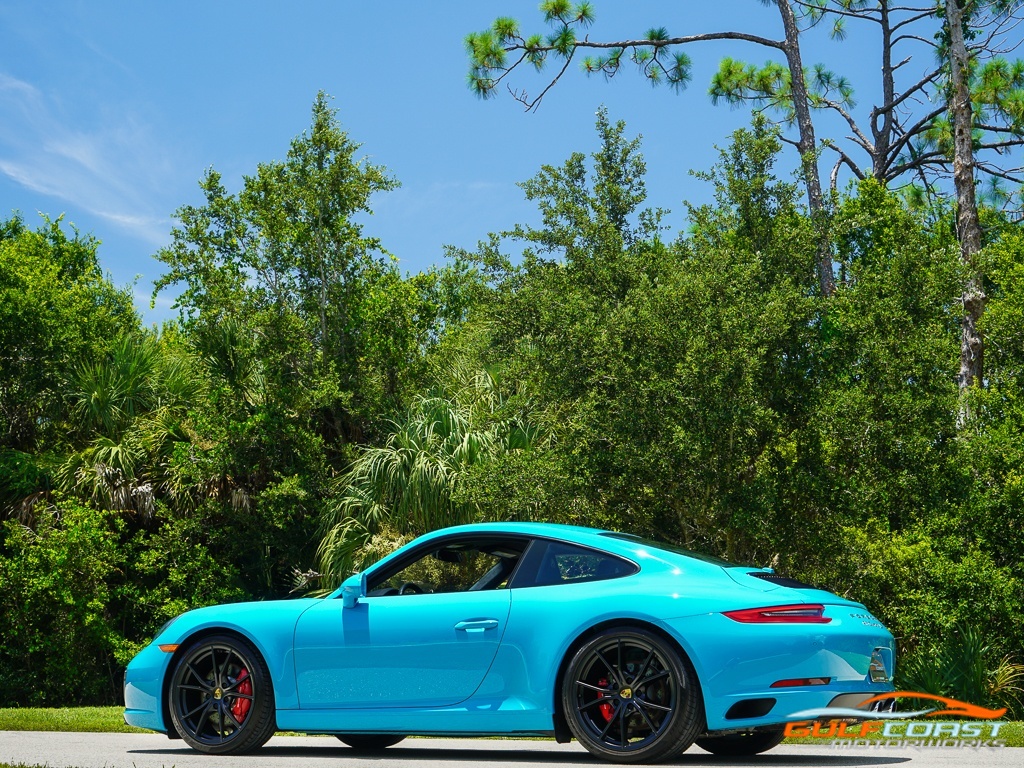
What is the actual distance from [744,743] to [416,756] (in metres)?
2.13

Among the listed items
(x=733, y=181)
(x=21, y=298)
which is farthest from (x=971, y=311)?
(x=21, y=298)

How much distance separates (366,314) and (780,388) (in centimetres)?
1010

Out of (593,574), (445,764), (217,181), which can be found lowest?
(445,764)

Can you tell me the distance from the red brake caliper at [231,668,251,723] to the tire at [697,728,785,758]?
2.95m

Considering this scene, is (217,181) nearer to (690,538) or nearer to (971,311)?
(690,538)

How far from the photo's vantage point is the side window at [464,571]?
726 centimetres

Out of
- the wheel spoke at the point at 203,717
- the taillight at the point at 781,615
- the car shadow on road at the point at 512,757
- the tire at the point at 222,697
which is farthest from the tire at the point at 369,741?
the taillight at the point at 781,615

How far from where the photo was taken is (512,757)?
7.38 m

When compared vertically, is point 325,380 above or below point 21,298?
below

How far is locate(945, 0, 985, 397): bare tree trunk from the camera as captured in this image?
21062mm

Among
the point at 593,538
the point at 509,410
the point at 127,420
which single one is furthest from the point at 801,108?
the point at 593,538

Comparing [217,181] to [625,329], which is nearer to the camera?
[625,329]

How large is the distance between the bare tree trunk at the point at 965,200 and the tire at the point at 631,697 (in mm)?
15809

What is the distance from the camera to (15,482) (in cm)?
2248
